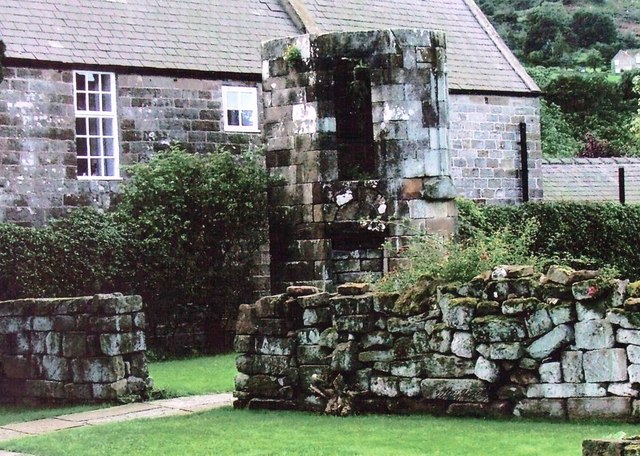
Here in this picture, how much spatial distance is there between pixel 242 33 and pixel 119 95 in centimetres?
391

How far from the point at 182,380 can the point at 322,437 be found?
5755 millimetres

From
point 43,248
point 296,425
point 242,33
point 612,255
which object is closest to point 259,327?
point 296,425

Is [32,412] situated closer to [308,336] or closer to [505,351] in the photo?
[308,336]

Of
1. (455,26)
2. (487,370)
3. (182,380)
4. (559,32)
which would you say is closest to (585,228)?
(455,26)

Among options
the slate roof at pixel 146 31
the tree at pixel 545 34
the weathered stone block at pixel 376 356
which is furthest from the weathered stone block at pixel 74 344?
the tree at pixel 545 34

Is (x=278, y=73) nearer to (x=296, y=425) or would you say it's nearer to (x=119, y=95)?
(x=119, y=95)

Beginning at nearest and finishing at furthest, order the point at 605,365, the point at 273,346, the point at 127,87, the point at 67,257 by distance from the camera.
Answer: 1. the point at 605,365
2. the point at 273,346
3. the point at 67,257
4. the point at 127,87

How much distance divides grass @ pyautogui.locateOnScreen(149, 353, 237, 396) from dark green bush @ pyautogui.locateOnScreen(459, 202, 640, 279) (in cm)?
773

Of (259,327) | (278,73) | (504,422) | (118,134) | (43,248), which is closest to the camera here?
(504,422)

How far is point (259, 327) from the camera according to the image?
1309 centimetres

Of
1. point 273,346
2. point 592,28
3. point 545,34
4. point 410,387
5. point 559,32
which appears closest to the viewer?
point 410,387

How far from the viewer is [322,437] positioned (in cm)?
1088

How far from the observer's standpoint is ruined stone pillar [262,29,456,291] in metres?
20.2

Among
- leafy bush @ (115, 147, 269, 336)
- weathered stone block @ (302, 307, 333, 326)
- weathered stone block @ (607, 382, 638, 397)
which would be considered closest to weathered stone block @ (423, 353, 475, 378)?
weathered stone block @ (302, 307, 333, 326)
